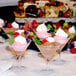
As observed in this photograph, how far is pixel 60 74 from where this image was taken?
124cm

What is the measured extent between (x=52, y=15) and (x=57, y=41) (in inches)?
74.8

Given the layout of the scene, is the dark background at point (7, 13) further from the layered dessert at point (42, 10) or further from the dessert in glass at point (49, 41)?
the dessert in glass at point (49, 41)

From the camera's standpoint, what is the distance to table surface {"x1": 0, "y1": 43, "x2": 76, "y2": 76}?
1239 mm

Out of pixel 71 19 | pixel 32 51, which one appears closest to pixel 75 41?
pixel 32 51

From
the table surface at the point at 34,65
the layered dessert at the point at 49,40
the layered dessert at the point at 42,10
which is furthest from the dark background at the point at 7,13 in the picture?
the layered dessert at the point at 49,40

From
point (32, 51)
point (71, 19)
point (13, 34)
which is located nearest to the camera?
point (13, 34)

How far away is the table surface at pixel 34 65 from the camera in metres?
1.24

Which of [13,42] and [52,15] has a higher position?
[13,42]

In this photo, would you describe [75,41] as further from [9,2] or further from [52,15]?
[9,2]

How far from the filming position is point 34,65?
1.40 m

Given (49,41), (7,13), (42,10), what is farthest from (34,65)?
(7,13)

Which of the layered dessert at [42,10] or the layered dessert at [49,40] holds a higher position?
the layered dessert at [49,40]

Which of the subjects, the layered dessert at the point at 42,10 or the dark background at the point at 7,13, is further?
the dark background at the point at 7,13

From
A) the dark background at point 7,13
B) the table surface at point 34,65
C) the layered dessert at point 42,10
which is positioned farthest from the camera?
the dark background at point 7,13
